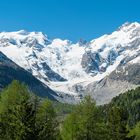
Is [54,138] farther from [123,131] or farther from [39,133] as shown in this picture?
[39,133]

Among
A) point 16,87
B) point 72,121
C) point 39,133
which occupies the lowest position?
point 39,133

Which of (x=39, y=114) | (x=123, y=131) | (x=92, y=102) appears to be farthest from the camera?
(x=39, y=114)

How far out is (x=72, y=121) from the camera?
83750mm

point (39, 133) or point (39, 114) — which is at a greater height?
point (39, 114)

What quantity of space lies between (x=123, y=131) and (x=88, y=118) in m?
6.57

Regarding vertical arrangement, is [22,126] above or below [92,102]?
below

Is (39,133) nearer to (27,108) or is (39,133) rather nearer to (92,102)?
(27,108)

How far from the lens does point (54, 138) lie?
3602 inches

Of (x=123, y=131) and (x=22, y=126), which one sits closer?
(x=22, y=126)

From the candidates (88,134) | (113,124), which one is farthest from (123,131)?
(88,134)

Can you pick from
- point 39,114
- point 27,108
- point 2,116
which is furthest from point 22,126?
point 39,114

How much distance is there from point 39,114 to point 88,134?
493 inches

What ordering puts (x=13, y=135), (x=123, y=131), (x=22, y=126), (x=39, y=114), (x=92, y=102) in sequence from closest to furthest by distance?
(x=22, y=126) → (x=13, y=135) → (x=123, y=131) → (x=92, y=102) → (x=39, y=114)

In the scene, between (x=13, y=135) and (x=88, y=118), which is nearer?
(x=13, y=135)
